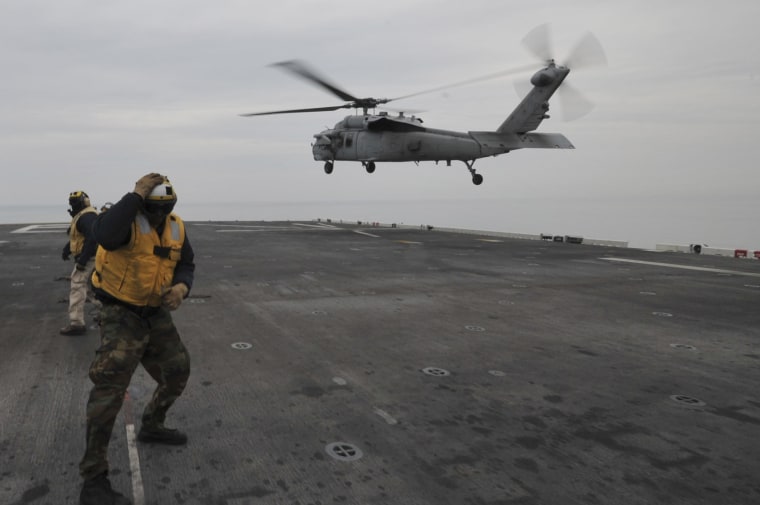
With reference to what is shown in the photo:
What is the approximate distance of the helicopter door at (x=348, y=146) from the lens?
1107 inches

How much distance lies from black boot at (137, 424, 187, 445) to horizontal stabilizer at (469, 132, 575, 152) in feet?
79.3

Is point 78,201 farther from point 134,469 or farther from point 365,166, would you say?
point 365,166

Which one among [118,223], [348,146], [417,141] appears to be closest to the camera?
[118,223]

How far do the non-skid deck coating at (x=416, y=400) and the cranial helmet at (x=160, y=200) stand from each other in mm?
1948

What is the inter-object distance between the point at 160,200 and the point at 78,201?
4735 millimetres

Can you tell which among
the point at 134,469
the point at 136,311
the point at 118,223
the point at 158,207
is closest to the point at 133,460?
the point at 134,469

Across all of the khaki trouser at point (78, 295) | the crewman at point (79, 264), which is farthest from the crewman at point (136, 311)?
the khaki trouser at point (78, 295)

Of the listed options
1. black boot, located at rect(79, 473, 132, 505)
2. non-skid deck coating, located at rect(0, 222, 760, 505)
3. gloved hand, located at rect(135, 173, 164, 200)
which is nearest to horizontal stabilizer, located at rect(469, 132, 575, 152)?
non-skid deck coating, located at rect(0, 222, 760, 505)

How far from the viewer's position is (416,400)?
493cm

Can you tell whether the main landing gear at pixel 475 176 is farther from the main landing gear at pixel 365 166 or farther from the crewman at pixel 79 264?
the crewman at pixel 79 264

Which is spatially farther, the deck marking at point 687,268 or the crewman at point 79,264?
the deck marking at point 687,268

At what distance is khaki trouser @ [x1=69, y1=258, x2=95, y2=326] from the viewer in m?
6.98

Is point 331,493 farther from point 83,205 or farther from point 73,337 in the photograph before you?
point 83,205

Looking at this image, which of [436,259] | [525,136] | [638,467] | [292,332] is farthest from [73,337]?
[525,136]
